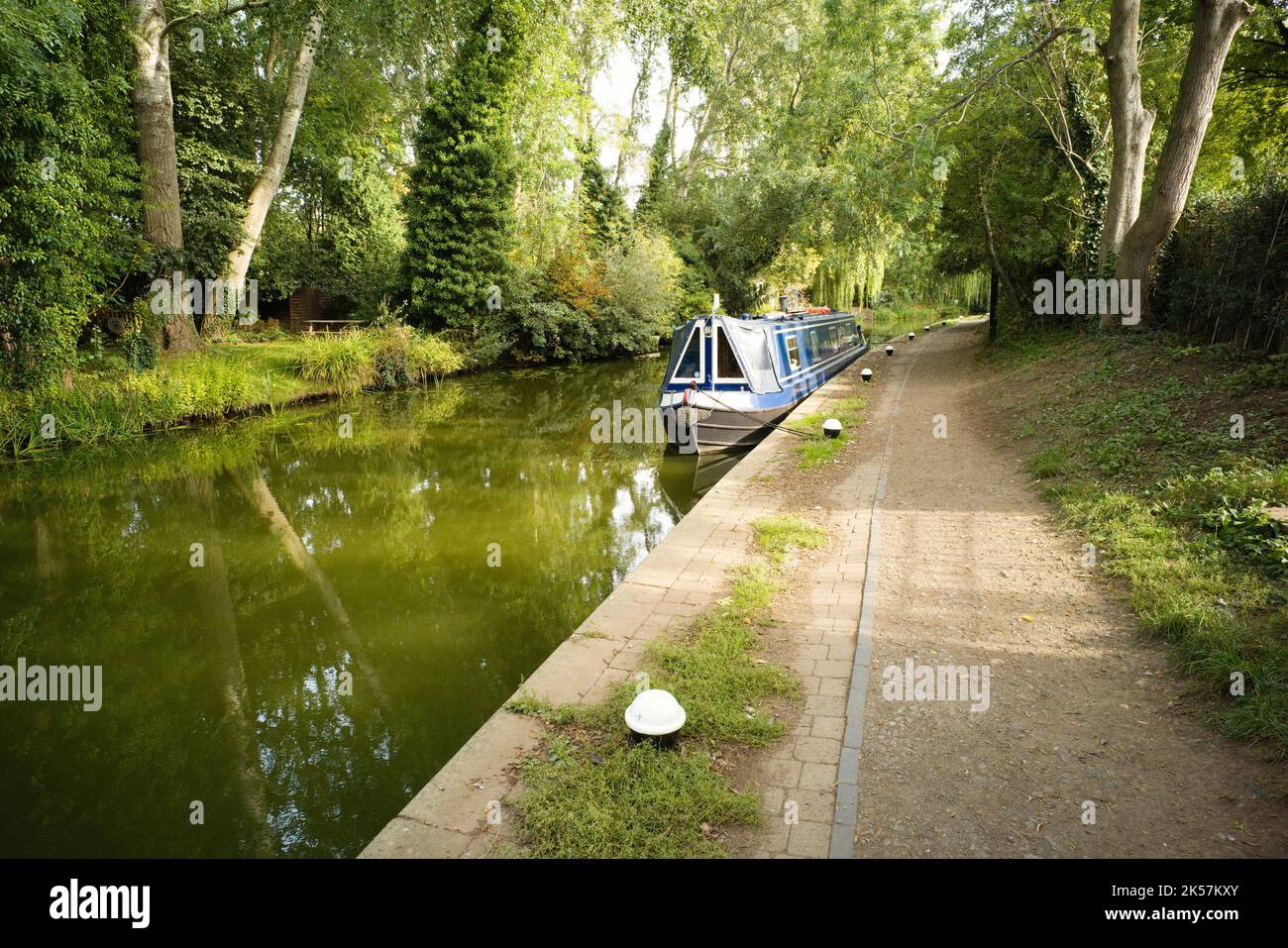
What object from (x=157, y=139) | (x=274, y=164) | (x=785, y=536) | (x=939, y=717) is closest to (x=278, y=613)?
(x=785, y=536)

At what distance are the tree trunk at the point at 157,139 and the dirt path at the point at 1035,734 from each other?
15230mm

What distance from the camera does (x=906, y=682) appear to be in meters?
3.71

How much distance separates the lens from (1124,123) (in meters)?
11.8

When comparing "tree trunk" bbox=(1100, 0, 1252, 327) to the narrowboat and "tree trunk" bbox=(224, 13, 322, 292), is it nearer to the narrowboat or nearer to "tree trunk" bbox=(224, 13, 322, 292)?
the narrowboat

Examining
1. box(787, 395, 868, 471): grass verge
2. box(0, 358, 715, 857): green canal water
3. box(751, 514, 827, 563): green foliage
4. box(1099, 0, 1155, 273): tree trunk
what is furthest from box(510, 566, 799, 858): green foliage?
box(1099, 0, 1155, 273): tree trunk

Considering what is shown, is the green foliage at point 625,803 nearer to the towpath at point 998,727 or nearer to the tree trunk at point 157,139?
the towpath at point 998,727

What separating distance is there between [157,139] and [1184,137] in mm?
18370

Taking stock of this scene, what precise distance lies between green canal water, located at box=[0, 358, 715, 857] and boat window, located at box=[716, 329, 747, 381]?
1.72 m

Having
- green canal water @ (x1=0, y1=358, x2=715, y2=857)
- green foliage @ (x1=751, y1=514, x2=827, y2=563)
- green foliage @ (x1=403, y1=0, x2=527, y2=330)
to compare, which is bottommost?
green canal water @ (x1=0, y1=358, x2=715, y2=857)

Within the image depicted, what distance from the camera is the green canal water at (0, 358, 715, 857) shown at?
3.58 meters

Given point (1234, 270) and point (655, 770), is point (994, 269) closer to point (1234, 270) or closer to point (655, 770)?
point (1234, 270)

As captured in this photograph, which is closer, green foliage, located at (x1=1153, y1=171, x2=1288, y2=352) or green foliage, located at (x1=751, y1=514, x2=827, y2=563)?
green foliage, located at (x1=751, y1=514, x2=827, y2=563)

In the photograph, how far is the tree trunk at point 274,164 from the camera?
51.4ft
